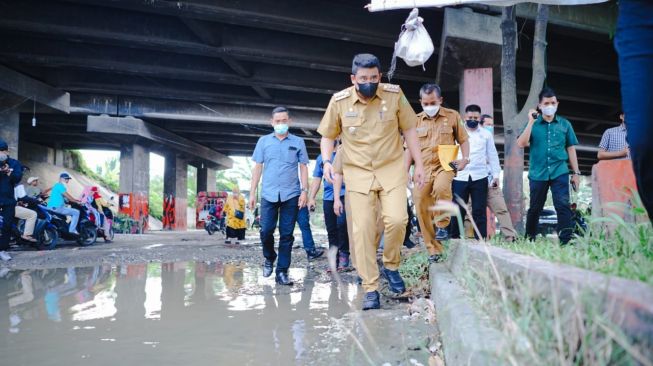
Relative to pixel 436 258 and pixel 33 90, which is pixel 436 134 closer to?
pixel 436 258

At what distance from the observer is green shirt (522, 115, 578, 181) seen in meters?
4.70

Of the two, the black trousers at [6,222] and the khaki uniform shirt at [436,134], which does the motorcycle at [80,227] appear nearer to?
the black trousers at [6,222]

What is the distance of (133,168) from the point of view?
19.4 metres

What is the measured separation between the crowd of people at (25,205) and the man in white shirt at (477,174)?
6.67m

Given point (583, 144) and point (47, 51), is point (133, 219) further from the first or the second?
point (583, 144)

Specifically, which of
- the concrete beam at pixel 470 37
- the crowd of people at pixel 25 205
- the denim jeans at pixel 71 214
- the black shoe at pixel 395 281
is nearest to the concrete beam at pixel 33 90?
the crowd of people at pixel 25 205

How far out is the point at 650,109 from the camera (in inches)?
69.1

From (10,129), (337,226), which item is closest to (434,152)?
(337,226)

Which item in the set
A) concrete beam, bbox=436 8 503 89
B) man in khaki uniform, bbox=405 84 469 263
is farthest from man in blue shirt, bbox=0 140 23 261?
concrete beam, bbox=436 8 503 89

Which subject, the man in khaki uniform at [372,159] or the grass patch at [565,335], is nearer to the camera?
the grass patch at [565,335]

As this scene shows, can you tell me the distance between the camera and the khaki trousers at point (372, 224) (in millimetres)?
3600

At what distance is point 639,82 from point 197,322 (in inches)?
112

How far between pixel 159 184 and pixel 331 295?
52901mm

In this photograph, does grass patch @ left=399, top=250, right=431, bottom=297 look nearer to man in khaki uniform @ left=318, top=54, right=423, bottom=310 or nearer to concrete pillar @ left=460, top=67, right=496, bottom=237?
man in khaki uniform @ left=318, top=54, right=423, bottom=310
